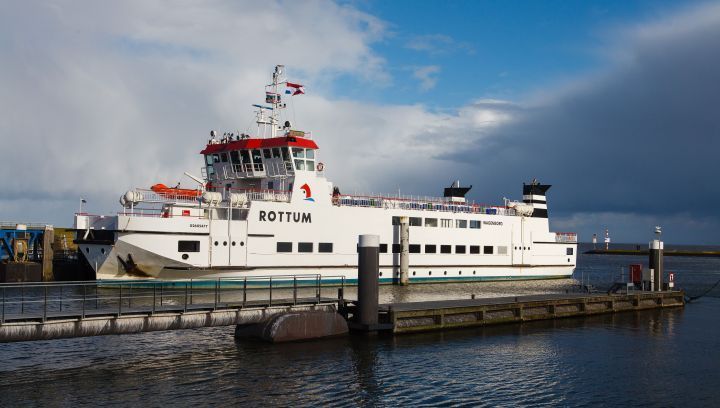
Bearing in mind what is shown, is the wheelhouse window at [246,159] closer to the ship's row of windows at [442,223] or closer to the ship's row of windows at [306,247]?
the ship's row of windows at [306,247]

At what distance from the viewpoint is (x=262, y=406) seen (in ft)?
53.6

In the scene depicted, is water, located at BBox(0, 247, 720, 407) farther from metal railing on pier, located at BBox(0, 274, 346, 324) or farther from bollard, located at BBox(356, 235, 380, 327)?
metal railing on pier, located at BBox(0, 274, 346, 324)

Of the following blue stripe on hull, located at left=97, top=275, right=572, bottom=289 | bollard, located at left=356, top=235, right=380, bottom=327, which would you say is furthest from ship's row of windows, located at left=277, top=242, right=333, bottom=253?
bollard, located at left=356, top=235, right=380, bottom=327

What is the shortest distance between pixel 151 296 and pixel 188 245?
420 inches

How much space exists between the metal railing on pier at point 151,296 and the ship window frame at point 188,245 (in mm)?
1848

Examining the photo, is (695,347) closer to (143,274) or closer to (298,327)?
(298,327)

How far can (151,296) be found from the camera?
2709 cm

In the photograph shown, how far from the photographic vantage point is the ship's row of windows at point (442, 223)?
4731cm

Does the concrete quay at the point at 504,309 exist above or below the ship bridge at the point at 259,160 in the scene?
below

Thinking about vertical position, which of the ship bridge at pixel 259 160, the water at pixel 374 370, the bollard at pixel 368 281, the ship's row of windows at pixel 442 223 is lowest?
the water at pixel 374 370

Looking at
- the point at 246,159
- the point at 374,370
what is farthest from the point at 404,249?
the point at 374,370

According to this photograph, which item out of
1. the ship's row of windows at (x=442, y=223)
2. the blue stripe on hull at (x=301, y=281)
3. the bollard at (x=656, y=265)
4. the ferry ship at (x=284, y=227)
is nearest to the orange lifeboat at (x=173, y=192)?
the ferry ship at (x=284, y=227)

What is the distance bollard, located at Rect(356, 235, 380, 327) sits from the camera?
24.3 meters

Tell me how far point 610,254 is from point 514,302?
15847cm
